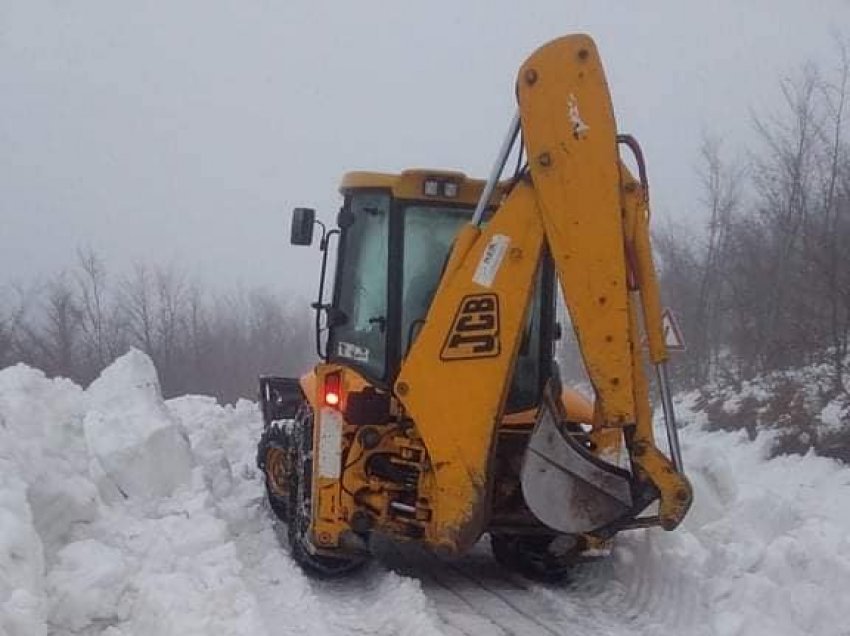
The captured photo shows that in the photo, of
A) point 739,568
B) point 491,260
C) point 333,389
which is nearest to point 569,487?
point 739,568

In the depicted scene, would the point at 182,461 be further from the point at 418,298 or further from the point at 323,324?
the point at 418,298

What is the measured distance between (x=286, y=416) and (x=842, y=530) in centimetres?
537

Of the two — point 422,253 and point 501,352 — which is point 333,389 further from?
point 501,352

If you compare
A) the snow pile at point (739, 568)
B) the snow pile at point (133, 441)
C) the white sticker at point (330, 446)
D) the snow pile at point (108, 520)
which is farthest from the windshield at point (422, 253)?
the snow pile at point (133, 441)

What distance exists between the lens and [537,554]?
283 inches

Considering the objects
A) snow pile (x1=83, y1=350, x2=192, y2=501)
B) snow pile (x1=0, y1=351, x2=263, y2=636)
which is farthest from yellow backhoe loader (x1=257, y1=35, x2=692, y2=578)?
snow pile (x1=83, y1=350, x2=192, y2=501)

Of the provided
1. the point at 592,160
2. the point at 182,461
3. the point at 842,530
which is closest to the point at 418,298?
the point at 592,160

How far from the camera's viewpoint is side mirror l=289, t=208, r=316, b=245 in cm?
710

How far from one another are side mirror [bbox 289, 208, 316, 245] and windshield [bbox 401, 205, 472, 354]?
0.79 m

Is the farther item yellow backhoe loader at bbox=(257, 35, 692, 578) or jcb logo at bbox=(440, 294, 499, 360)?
jcb logo at bbox=(440, 294, 499, 360)

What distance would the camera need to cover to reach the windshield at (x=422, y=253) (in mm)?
6668

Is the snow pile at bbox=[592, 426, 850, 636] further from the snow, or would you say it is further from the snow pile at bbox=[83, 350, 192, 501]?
the snow pile at bbox=[83, 350, 192, 501]

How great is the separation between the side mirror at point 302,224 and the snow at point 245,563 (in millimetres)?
1958

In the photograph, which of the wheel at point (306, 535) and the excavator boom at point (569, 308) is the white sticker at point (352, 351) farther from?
the excavator boom at point (569, 308)
